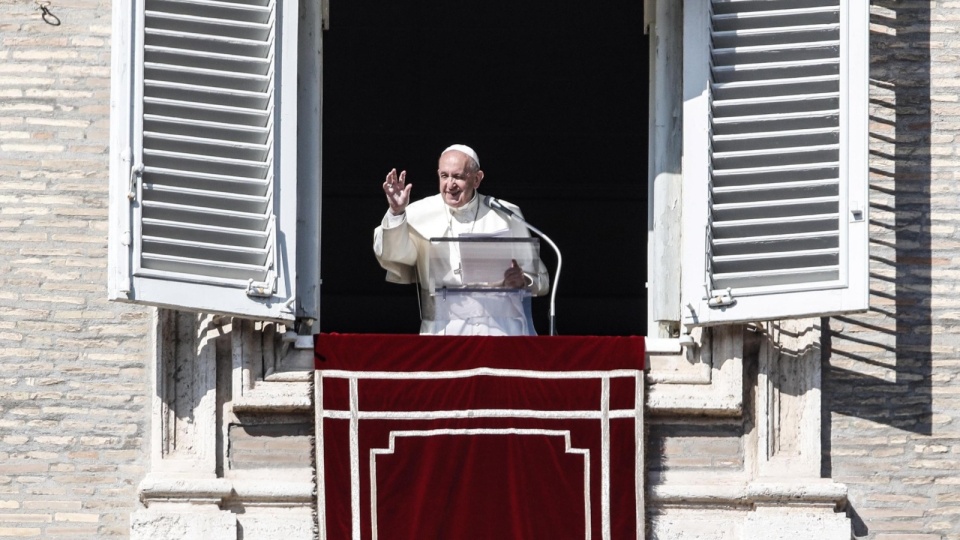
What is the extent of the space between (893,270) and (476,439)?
5.87ft

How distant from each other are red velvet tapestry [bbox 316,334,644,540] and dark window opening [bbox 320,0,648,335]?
4230mm

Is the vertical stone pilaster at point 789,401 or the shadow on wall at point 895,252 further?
the shadow on wall at point 895,252

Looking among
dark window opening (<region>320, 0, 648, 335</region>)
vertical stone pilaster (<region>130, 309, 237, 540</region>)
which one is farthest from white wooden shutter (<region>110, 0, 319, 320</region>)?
dark window opening (<region>320, 0, 648, 335</region>)

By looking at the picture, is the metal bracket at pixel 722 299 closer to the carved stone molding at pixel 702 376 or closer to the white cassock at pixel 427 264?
the carved stone molding at pixel 702 376

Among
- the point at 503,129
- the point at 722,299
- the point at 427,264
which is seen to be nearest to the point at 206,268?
the point at 427,264

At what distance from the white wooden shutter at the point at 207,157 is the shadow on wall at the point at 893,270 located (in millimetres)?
2118

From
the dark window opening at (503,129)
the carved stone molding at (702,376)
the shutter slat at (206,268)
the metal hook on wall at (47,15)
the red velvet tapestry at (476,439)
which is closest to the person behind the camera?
the shutter slat at (206,268)

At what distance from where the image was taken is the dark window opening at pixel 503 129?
547 inches

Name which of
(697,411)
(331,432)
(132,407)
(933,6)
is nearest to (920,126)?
(933,6)

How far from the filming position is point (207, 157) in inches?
369

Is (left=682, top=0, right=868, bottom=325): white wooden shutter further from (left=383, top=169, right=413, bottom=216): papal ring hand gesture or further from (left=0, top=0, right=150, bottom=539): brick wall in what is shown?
(left=0, top=0, right=150, bottom=539): brick wall

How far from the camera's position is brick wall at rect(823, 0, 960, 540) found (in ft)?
31.6

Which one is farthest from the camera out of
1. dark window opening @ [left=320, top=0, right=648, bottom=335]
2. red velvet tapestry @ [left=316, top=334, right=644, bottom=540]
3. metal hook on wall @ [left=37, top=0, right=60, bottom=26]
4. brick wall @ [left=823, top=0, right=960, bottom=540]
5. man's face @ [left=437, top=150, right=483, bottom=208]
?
dark window opening @ [left=320, top=0, right=648, bottom=335]

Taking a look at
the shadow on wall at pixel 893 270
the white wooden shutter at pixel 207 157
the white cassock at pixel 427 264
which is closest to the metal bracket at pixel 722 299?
the shadow on wall at pixel 893 270
